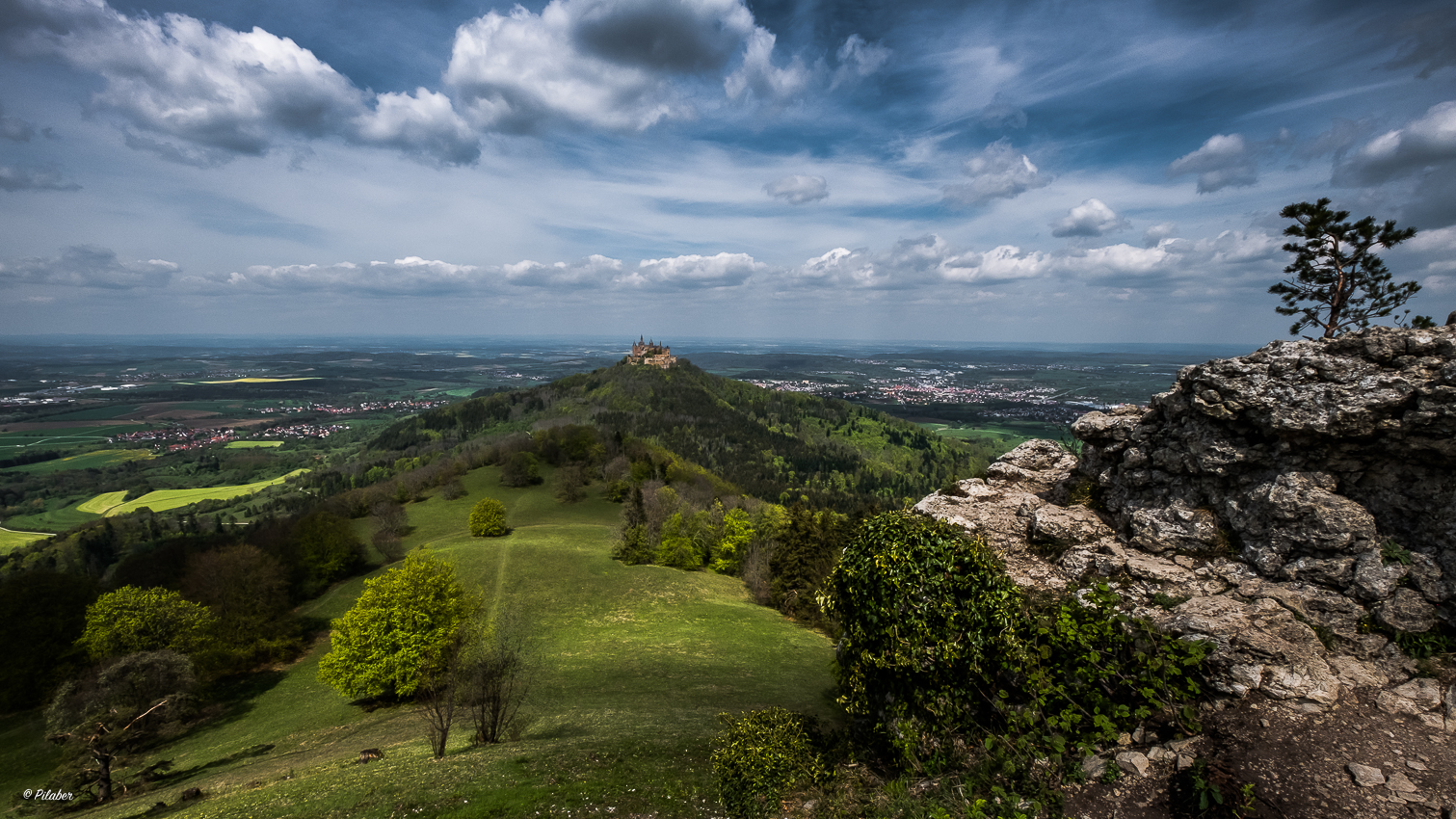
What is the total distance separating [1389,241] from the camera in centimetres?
2017

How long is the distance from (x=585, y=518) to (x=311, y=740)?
69425 millimetres

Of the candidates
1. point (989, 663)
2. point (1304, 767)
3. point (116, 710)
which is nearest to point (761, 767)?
point (989, 663)

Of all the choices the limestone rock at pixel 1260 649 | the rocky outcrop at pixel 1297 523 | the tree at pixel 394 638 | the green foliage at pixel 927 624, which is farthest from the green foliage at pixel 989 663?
the tree at pixel 394 638

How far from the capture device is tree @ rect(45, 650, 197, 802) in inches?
931

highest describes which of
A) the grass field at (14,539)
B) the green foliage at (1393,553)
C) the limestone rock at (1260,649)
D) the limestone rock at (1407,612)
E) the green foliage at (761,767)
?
the green foliage at (1393,553)

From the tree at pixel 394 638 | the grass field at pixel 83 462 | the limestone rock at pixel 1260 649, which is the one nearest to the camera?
the limestone rock at pixel 1260 649

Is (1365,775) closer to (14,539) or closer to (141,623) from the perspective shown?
(141,623)

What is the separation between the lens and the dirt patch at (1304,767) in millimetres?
9781

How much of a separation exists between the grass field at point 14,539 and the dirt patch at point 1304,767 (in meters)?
181

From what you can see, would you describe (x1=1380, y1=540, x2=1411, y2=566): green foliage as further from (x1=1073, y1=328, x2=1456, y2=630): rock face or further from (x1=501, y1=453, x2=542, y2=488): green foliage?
(x1=501, y1=453, x2=542, y2=488): green foliage

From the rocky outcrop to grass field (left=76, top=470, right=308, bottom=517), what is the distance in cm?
19852

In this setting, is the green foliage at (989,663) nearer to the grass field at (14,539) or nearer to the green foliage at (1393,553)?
the green foliage at (1393,553)

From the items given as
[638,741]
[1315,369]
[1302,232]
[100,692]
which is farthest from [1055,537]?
[100,692]

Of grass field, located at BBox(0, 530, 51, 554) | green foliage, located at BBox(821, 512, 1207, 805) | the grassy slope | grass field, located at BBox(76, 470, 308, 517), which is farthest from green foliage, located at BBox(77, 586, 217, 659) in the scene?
grass field, located at BBox(76, 470, 308, 517)
